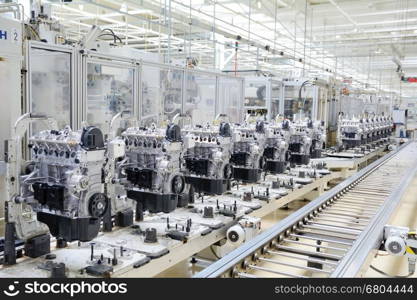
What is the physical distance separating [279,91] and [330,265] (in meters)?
6.93

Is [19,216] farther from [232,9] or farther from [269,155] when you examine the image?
[232,9]

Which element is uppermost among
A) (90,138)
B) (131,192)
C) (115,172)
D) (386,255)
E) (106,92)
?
(106,92)

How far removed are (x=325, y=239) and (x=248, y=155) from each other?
6.78 feet

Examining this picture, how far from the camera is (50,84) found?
425 centimetres

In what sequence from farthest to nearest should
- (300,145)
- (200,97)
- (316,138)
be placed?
(316,138) < (200,97) < (300,145)

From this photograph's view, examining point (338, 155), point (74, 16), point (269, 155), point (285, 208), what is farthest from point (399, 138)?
point (74, 16)

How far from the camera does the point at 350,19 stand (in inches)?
453

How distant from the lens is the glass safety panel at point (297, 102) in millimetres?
9812

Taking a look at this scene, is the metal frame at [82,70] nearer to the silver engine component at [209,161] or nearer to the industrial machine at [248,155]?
the silver engine component at [209,161]

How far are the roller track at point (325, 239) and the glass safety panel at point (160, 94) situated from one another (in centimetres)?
234

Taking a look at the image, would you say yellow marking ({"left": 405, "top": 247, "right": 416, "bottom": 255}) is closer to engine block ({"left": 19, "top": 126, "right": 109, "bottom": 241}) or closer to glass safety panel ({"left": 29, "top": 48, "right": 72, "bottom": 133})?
engine block ({"left": 19, "top": 126, "right": 109, "bottom": 241})

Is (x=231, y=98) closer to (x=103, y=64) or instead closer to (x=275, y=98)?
(x=275, y=98)

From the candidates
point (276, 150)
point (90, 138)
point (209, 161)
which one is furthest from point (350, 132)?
point (90, 138)

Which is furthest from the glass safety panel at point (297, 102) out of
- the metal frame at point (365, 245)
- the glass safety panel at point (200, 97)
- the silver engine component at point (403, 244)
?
the silver engine component at point (403, 244)
